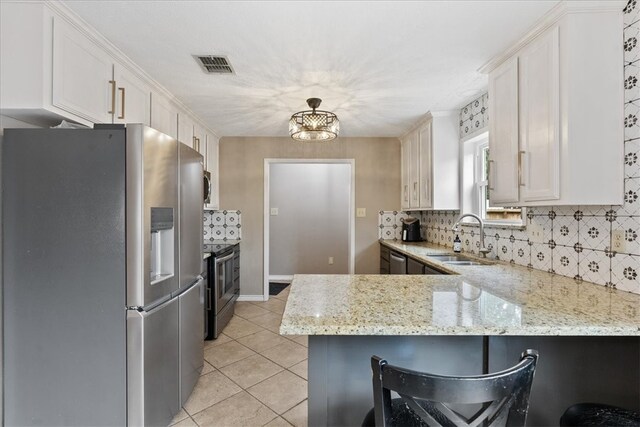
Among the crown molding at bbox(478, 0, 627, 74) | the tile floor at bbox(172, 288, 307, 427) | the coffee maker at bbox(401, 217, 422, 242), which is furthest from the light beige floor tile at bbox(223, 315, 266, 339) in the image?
the crown molding at bbox(478, 0, 627, 74)

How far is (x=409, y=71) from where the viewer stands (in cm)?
222

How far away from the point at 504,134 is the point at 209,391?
103 inches

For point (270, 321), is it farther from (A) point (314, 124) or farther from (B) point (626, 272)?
(B) point (626, 272)

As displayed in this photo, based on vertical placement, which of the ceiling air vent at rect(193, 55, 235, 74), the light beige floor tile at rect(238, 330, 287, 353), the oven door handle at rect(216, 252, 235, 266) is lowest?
the light beige floor tile at rect(238, 330, 287, 353)

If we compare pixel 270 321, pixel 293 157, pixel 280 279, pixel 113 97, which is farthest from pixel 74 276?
pixel 280 279

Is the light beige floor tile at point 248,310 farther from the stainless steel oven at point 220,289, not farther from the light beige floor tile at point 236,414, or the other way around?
the light beige floor tile at point 236,414

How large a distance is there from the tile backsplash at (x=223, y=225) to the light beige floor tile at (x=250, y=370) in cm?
195

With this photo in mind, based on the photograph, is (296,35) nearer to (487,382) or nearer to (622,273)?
(487,382)

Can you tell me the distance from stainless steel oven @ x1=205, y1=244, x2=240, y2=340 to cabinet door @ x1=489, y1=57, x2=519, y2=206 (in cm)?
247

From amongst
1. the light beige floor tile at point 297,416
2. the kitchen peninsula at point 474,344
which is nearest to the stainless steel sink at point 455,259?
the kitchen peninsula at point 474,344

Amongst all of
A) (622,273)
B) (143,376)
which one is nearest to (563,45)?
(622,273)

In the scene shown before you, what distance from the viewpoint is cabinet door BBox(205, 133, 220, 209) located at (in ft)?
12.4

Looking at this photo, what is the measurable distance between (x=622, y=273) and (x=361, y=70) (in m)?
1.90

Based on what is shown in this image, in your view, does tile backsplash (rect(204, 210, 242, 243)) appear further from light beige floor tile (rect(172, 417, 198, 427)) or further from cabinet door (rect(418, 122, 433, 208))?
light beige floor tile (rect(172, 417, 198, 427))
